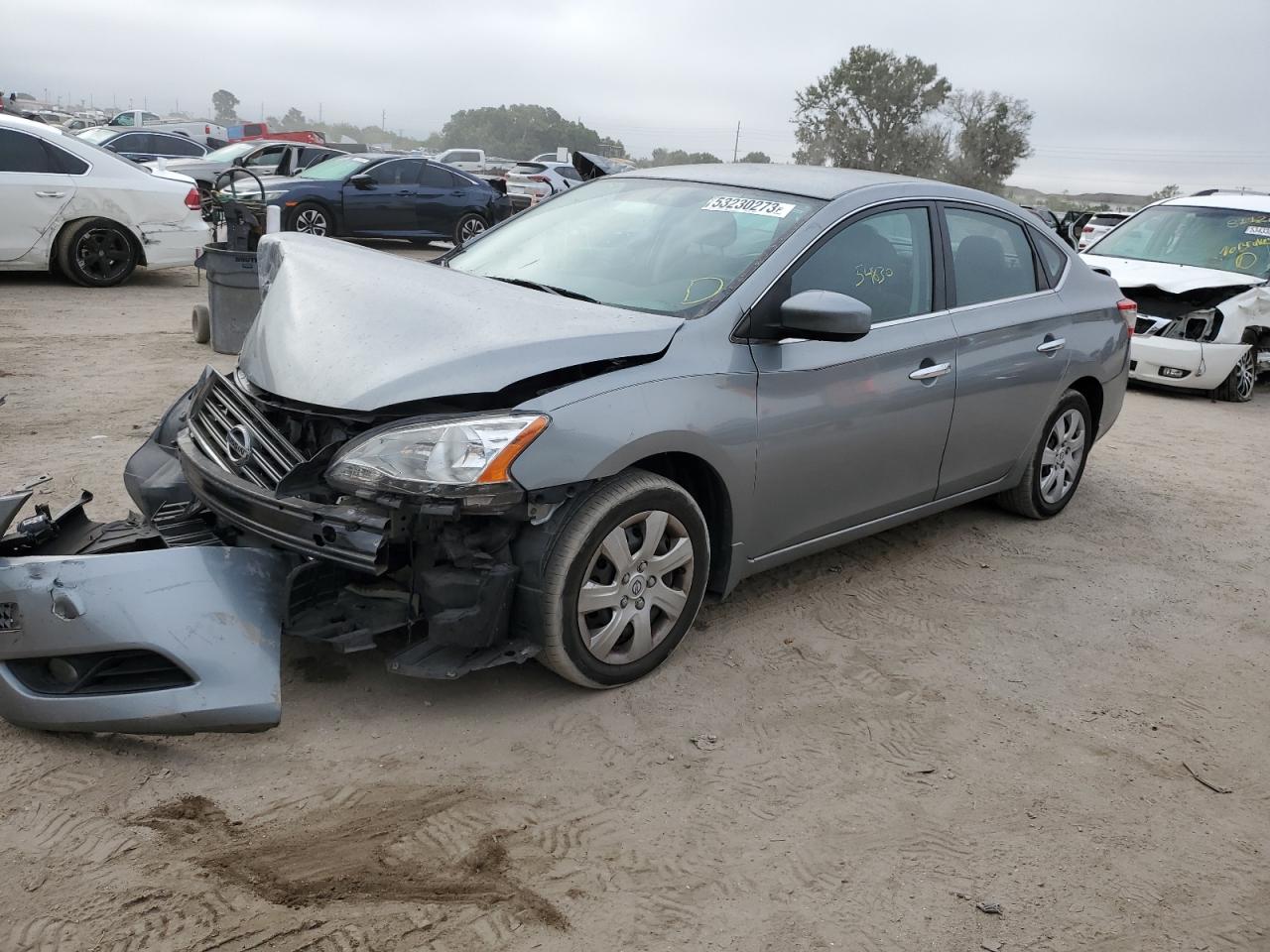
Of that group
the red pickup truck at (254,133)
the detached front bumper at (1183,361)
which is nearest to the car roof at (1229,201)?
the detached front bumper at (1183,361)

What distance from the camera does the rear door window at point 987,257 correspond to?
15.6 ft

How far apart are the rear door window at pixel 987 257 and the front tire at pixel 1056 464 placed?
0.69m

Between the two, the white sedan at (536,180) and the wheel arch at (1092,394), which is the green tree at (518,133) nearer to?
the white sedan at (536,180)

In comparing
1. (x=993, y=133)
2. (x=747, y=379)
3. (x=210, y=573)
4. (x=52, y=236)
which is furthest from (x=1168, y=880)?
(x=993, y=133)

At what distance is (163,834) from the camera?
277cm

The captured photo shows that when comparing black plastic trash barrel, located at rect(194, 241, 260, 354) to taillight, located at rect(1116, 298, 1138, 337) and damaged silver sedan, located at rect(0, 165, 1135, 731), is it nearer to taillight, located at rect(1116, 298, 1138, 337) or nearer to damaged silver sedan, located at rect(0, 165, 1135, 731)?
damaged silver sedan, located at rect(0, 165, 1135, 731)

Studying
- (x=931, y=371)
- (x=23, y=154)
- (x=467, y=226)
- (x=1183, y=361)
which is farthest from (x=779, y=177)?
(x=467, y=226)

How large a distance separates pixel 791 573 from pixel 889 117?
63076 mm

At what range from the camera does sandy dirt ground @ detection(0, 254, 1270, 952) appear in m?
2.60

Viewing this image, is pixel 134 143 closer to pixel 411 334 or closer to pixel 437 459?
pixel 411 334

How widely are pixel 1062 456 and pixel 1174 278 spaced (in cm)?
519

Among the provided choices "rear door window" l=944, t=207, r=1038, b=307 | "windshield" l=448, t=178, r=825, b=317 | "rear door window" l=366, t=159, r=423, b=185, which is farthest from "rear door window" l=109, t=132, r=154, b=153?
"rear door window" l=944, t=207, r=1038, b=307

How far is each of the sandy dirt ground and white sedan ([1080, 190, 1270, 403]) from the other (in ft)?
17.9

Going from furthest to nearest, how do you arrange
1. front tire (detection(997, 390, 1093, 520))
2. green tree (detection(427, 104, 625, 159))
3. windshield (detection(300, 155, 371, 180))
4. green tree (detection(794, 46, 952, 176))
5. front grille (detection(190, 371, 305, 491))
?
green tree (detection(427, 104, 625, 159))
green tree (detection(794, 46, 952, 176))
windshield (detection(300, 155, 371, 180))
front tire (detection(997, 390, 1093, 520))
front grille (detection(190, 371, 305, 491))
